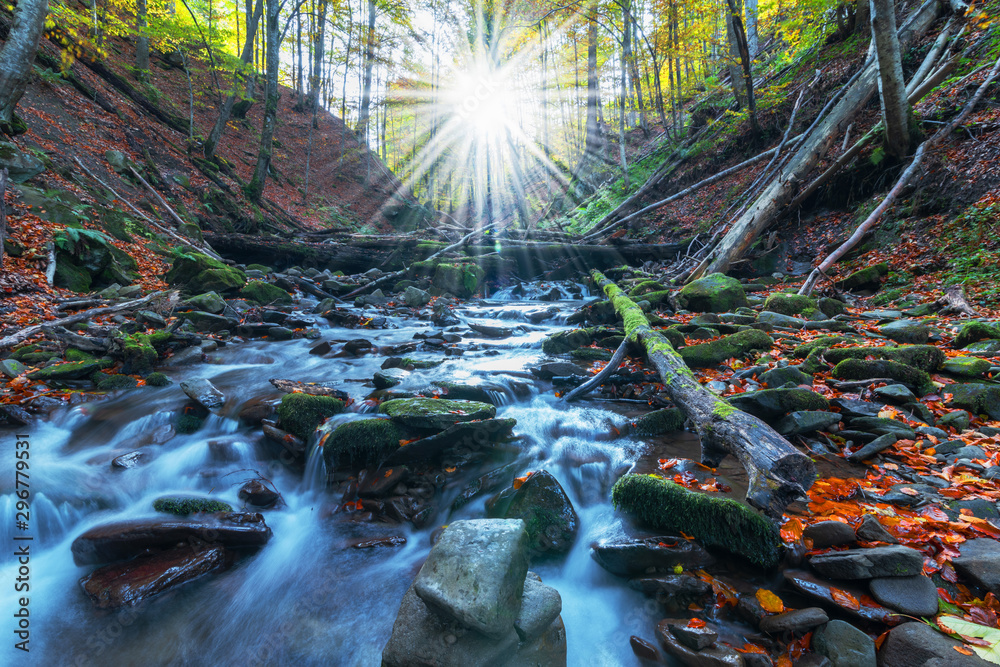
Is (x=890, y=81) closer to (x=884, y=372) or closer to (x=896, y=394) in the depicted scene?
(x=884, y=372)

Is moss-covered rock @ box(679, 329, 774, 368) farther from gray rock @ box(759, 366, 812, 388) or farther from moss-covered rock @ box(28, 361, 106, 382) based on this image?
moss-covered rock @ box(28, 361, 106, 382)

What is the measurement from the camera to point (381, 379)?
5918 millimetres

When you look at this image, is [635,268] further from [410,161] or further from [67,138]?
[410,161]

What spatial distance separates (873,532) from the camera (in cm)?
246

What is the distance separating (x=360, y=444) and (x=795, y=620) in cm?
367

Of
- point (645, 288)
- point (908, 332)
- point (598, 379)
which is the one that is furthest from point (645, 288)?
point (598, 379)

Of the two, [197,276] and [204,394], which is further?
[197,276]

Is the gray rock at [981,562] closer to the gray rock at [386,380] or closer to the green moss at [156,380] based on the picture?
the gray rock at [386,380]

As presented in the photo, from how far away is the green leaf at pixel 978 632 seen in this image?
1.74m

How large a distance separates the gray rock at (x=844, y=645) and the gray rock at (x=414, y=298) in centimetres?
1140

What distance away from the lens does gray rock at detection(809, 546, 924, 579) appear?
2172 mm

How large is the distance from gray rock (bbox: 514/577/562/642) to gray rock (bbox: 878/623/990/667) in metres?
1.57

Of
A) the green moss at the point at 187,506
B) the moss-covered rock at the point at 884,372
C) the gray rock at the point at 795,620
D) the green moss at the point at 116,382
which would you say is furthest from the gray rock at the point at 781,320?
the green moss at the point at 116,382

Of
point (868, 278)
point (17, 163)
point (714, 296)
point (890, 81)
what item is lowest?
point (714, 296)
